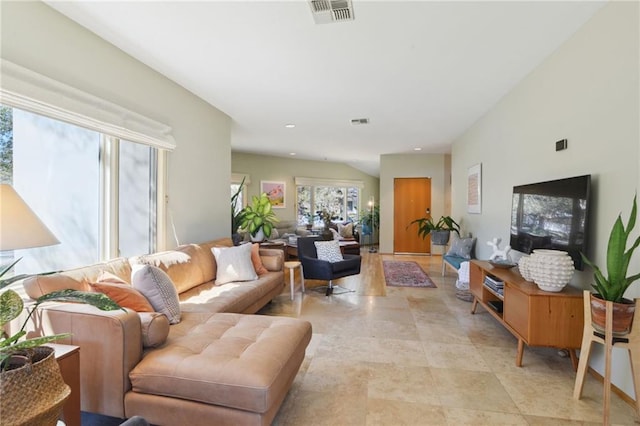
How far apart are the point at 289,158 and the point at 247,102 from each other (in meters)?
4.45

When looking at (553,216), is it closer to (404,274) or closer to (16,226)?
(404,274)

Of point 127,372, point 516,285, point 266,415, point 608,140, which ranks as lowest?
point 266,415

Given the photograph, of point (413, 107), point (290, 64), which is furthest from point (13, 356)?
point (413, 107)

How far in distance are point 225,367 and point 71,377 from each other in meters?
0.68

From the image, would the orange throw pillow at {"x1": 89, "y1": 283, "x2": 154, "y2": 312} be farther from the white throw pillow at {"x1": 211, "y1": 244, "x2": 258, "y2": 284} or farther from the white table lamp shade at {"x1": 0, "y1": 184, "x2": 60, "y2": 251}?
the white throw pillow at {"x1": 211, "y1": 244, "x2": 258, "y2": 284}

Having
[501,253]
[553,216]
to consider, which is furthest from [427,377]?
[501,253]

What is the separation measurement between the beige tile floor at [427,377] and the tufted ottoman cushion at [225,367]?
1.29 ft

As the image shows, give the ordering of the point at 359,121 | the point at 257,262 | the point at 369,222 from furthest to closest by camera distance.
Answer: the point at 369,222, the point at 359,121, the point at 257,262

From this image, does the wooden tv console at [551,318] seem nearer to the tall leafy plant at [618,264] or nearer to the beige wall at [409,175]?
the tall leafy plant at [618,264]

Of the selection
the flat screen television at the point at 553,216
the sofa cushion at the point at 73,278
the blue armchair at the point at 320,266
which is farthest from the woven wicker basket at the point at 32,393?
the blue armchair at the point at 320,266

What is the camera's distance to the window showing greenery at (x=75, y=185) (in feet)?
6.43

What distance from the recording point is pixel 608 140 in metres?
2.04

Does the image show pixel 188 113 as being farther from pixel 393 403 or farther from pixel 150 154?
pixel 393 403

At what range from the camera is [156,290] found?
2.04m
